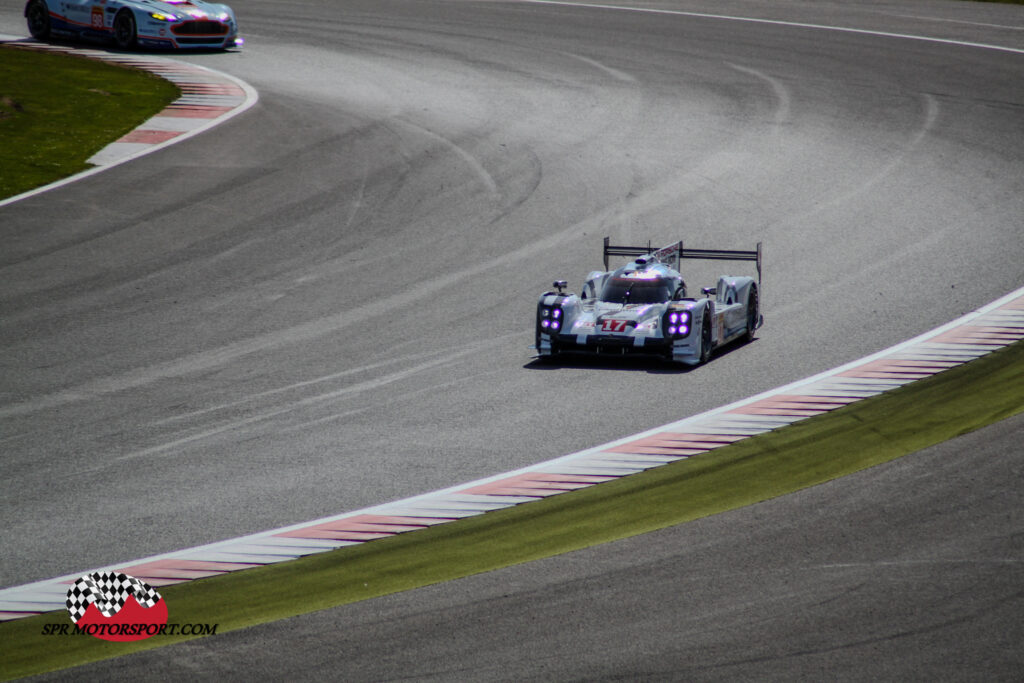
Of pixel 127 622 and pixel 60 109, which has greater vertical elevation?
pixel 60 109

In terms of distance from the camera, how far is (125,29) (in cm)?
3209

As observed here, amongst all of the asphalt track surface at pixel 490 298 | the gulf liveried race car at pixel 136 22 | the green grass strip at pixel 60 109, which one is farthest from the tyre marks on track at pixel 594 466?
the gulf liveried race car at pixel 136 22

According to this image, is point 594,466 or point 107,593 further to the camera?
point 594,466

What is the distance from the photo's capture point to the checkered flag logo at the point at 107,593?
30.4 feet

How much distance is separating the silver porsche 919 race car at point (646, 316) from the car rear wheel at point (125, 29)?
65.0 feet

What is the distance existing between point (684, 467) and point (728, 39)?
82.6 feet

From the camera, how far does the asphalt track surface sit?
9.14 m

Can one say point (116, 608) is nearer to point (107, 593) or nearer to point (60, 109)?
point (107, 593)

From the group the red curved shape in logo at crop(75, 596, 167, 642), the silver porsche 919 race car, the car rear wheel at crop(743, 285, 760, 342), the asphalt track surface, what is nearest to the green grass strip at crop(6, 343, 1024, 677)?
the red curved shape in logo at crop(75, 596, 167, 642)

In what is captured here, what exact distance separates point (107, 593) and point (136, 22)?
82.8ft

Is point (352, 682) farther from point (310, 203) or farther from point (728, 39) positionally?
point (728, 39)

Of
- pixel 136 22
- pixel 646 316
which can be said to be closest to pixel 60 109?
pixel 136 22

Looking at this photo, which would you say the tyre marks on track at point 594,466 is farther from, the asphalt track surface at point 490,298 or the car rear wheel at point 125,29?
the car rear wheel at point 125,29

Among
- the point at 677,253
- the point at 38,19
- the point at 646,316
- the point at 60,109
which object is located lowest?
the point at 646,316
